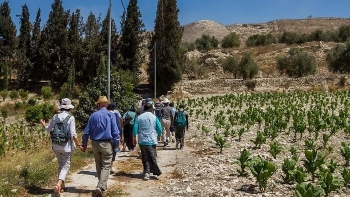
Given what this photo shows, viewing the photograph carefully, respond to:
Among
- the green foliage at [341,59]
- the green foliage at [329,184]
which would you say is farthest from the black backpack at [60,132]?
the green foliage at [341,59]

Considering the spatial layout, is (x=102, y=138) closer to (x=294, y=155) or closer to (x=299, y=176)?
(x=299, y=176)

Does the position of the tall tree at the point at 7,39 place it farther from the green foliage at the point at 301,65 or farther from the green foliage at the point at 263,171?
the green foliage at the point at 263,171

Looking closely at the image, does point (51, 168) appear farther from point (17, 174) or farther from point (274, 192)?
point (274, 192)

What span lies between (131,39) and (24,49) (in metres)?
11.7

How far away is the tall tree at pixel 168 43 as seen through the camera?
39.8 metres

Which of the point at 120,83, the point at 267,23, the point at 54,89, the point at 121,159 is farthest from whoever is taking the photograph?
the point at 267,23

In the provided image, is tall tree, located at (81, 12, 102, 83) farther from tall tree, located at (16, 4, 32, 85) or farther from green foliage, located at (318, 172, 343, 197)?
Answer: green foliage, located at (318, 172, 343, 197)

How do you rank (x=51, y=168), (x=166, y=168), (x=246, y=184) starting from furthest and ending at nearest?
1. (x=166, y=168)
2. (x=51, y=168)
3. (x=246, y=184)

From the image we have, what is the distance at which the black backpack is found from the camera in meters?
6.76

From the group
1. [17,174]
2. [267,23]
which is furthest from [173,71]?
[267,23]

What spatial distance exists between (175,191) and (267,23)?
396ft

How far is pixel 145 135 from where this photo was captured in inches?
325

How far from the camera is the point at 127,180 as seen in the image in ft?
27.7

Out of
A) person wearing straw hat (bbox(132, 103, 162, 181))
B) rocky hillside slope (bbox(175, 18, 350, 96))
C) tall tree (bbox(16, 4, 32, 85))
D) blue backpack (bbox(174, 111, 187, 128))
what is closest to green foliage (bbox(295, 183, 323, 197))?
person wearing straw hat (bbox(132, 103, 162, 181))
